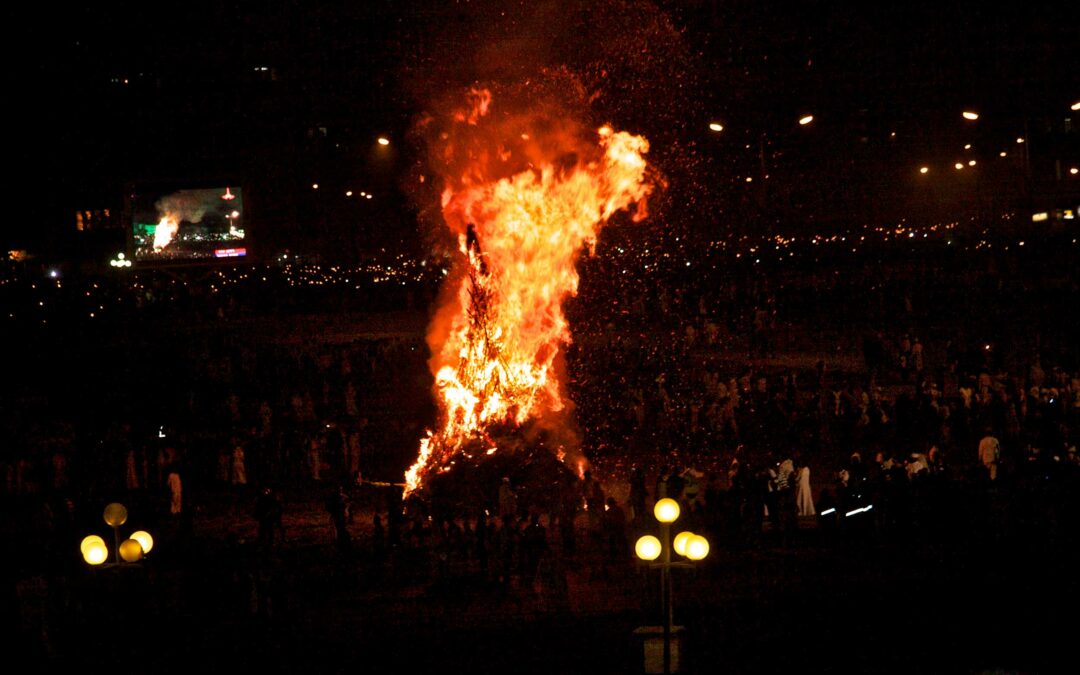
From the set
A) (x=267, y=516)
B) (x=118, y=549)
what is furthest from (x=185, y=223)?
(x=118, y=549)

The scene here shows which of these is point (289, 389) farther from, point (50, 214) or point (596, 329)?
point (50, 214)

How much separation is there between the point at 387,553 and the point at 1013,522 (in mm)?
7609

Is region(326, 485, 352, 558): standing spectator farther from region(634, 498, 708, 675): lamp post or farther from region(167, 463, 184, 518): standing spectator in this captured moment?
region(634, 498, 708, 675): lamp post

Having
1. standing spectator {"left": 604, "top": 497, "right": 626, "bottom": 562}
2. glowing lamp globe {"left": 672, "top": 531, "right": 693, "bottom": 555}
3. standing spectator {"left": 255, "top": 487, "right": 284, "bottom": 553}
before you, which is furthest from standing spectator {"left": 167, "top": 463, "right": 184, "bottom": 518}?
glowing lamp globe {"left": 672, "top": 531, "right": 693, "bottom": 555}

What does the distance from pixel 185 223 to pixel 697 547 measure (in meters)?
26.0

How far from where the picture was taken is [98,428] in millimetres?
21656

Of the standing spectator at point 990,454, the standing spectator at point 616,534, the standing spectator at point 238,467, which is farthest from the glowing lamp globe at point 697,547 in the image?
the standing spectator at point 238,467

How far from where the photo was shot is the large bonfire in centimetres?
1661

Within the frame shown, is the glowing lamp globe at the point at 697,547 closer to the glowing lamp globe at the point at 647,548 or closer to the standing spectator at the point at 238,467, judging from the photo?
the glowing lamp globe at the point at 647,548

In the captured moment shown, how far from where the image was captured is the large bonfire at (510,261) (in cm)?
1661

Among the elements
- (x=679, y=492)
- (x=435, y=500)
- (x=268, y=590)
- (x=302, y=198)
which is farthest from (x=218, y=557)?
(x=302, y=198)

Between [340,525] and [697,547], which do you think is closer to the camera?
[697,547]

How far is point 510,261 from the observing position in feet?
55.7

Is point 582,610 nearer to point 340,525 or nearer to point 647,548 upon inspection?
point 647,548
